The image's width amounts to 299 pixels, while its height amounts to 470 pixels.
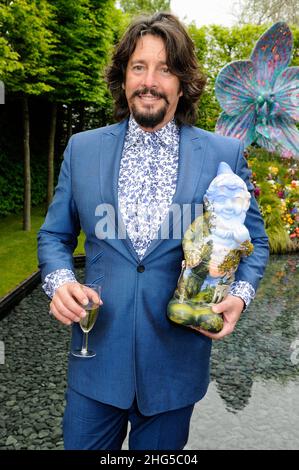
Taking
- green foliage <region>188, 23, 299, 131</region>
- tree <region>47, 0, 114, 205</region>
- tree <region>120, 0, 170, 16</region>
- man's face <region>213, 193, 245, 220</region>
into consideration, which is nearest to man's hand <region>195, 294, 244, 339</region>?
man's face <region>213, 193, 245, 220</region>

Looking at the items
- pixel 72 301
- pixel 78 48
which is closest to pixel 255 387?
pixel 72 301

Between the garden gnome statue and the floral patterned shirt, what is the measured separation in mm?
124

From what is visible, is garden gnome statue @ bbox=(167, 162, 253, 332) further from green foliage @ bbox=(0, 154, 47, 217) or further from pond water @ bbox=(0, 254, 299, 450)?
green foliage @ bbox=(0, 154, 47, 217)

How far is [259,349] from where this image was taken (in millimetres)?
5113

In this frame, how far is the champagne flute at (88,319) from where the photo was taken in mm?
1745

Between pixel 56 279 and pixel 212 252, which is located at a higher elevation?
pixel 212 252

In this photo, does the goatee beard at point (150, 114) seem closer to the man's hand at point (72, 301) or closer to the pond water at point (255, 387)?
the man's hand at point (72, 301)

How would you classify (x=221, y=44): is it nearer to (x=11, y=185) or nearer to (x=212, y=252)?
(x=11, y=185)

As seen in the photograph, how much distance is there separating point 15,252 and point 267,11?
18832 millimetres

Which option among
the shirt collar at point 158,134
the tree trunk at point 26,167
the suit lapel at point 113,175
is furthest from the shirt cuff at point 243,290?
the tree trunk at point 26,167

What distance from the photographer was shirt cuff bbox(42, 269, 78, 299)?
183 centimetres

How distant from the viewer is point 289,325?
5898 mm

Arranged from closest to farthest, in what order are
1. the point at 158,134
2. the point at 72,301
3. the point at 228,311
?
the point at 72,301
the point at 228,311
the point at 158,134

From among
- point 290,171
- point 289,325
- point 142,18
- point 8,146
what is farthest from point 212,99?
point 142,18
